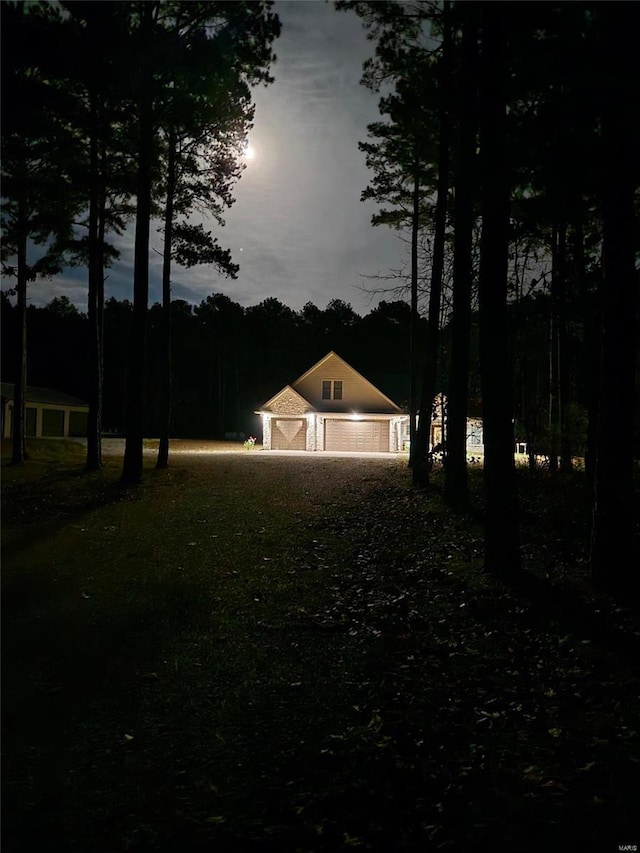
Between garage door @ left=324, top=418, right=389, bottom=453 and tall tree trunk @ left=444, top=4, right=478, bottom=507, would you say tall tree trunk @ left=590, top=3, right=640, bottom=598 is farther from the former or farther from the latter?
garage door @ left=324, top=418, right=389, bottom=453

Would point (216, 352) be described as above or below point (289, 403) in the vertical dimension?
above

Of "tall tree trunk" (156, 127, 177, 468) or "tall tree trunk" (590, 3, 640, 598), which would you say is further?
"tall tree trunk" (156, 127, 177, 468)

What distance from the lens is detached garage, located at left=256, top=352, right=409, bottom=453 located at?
35.6 metres

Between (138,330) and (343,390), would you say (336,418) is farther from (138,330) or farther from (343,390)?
(138,330)

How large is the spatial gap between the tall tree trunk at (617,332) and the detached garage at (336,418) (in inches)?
1130

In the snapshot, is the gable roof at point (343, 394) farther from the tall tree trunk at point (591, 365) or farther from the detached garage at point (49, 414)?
the tall tree trunk at point (591, 365)

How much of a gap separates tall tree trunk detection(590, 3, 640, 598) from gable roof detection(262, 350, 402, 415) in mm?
28998

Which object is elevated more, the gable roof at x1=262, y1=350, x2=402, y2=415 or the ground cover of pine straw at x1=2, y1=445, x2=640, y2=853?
the gable roof at x1=262, y1=350, x2=402, y2=415

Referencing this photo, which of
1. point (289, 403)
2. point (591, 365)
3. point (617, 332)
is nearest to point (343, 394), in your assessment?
point (289, 403)

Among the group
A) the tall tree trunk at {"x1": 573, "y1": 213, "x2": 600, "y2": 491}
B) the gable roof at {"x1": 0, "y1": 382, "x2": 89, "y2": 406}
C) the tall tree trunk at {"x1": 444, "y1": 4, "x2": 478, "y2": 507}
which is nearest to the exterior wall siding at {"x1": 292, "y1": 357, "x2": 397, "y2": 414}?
the gable roof at {"x1": 0, "y1": 382, "x2": 89, "y2": 406}

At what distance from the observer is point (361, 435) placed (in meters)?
35.9

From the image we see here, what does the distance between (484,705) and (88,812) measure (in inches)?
118

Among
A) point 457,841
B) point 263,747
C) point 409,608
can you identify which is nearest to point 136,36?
point 409,608

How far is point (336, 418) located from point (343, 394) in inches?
73.7
